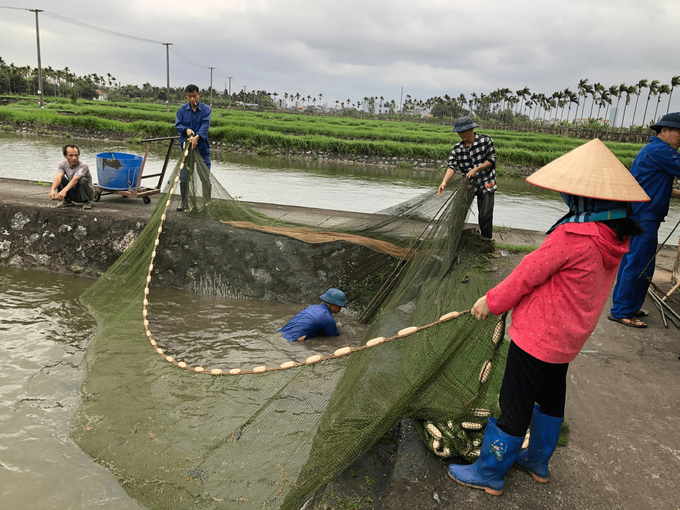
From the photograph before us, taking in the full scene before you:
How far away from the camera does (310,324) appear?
13.4 feet

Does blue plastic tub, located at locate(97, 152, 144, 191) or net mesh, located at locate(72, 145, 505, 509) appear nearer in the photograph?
net mesh, located at locate(72, 145, 505, 509)

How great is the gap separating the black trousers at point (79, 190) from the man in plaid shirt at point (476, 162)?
4254mm

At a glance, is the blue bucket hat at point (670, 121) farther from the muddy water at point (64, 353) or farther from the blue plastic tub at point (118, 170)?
the blue plastic tub at point (118, 170)

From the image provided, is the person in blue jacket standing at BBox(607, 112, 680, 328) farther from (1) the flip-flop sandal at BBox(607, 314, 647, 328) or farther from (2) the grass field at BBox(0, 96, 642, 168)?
(2) the grass field at BBox(0, 96, 642, 168)

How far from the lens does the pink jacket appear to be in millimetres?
1730

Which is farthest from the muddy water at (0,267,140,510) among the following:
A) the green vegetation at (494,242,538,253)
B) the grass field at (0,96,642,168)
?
the grass field at (0,96,642,168)

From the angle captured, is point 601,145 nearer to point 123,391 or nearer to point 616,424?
point 616,424

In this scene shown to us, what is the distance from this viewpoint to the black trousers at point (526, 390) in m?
1.86

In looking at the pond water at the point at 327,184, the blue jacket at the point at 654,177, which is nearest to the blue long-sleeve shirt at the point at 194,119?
the pond water at the point at 327,184

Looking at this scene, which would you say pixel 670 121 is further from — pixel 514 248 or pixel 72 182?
pixel 72 182

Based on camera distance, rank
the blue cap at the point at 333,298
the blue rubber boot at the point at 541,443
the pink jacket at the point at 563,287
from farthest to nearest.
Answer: the blue cap at the point at 333,298 < the blue rubber boot at the point at 541,443 < the pink jacket at the point at 563,287

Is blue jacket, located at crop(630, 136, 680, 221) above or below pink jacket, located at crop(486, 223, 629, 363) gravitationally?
above

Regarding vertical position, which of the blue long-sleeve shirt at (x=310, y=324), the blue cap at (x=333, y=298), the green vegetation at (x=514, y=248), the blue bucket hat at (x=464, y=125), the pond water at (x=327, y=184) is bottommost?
the blue long-sleeve shirt at (x=310, y=324)

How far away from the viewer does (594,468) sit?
84.5 inches
